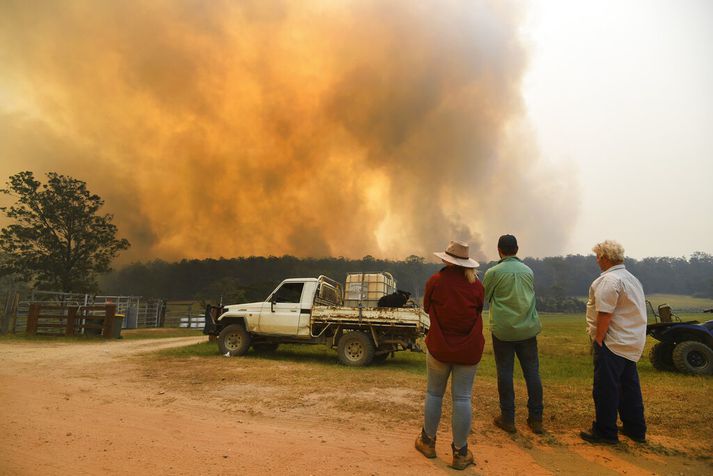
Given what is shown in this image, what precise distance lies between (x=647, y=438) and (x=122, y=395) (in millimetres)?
7130

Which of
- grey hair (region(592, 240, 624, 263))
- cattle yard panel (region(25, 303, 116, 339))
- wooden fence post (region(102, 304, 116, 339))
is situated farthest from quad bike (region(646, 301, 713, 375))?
cattle yard panel (region(25, 303, 116, 339))

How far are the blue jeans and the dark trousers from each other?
163cm

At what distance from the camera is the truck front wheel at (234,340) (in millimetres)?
11109

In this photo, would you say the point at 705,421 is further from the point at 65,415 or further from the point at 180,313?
the point at 180,313

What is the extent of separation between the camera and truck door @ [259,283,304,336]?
1086 cm

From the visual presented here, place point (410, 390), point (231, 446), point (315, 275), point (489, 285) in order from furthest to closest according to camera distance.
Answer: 1. point (315, 275)
2. point (410, 390)
3. point (489, 285)
4. point (231, 446)

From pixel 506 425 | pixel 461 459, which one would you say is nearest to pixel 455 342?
pixel 461 459

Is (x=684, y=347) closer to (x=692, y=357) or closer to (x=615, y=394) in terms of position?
(x=692, y=357)

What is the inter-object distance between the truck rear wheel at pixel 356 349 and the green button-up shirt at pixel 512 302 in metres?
5.77

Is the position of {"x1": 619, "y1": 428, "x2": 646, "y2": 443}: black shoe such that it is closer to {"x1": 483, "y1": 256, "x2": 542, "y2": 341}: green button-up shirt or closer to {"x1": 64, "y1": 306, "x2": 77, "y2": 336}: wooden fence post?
{"x1": 483, "y1": 256, "x2": 542, "y2": 341}: green button-up shirt

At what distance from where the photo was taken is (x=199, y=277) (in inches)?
2739

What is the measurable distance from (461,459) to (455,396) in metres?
0.52

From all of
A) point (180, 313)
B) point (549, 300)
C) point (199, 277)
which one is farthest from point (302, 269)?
point (549, 300)

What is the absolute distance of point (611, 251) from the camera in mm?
4453
